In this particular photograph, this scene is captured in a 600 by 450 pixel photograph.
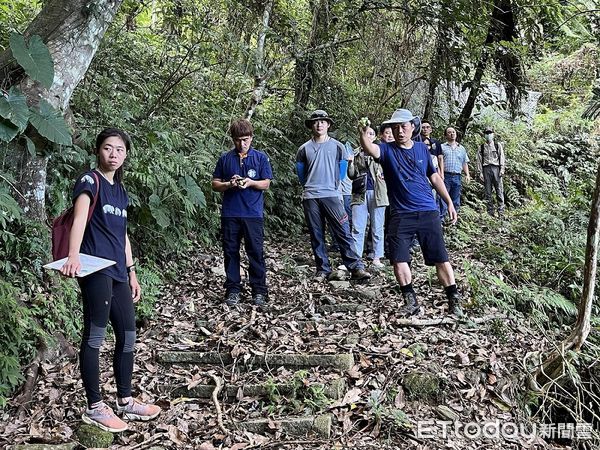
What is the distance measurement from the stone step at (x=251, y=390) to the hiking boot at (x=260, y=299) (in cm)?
163

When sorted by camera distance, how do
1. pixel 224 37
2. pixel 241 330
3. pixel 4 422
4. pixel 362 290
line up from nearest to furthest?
pixel 4 422
pixel 241 330
pixel 362 290
pixel 224 37

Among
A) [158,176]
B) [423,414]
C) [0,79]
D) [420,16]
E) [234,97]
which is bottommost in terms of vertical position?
[423,414]

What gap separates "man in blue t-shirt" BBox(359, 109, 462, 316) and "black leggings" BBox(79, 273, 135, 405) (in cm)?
260

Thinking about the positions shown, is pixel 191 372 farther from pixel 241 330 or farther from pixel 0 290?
pixel 0 290

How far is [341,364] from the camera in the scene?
4.29 m

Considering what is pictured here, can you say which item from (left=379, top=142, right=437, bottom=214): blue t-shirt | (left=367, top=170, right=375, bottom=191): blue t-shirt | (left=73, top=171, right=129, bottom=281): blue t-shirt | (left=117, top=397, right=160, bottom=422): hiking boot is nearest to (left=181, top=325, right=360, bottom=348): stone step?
(left=117, top=397, right=160, bottom=422): hiking boot

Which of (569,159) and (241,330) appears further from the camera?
(569,159)

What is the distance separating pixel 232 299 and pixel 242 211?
0.91 metres

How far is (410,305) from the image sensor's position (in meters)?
5.27

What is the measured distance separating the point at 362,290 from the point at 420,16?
5.64 meters

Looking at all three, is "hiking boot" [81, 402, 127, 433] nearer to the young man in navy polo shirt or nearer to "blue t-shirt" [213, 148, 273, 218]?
the young man in navy polo shirt

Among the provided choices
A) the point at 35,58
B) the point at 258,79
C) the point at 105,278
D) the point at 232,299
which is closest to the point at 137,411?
the point at 105,278

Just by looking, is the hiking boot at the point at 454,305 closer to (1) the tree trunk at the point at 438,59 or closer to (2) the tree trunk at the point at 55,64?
(2) the tree trunk at the point at 55,64

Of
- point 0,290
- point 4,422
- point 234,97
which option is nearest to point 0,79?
point 0,290
